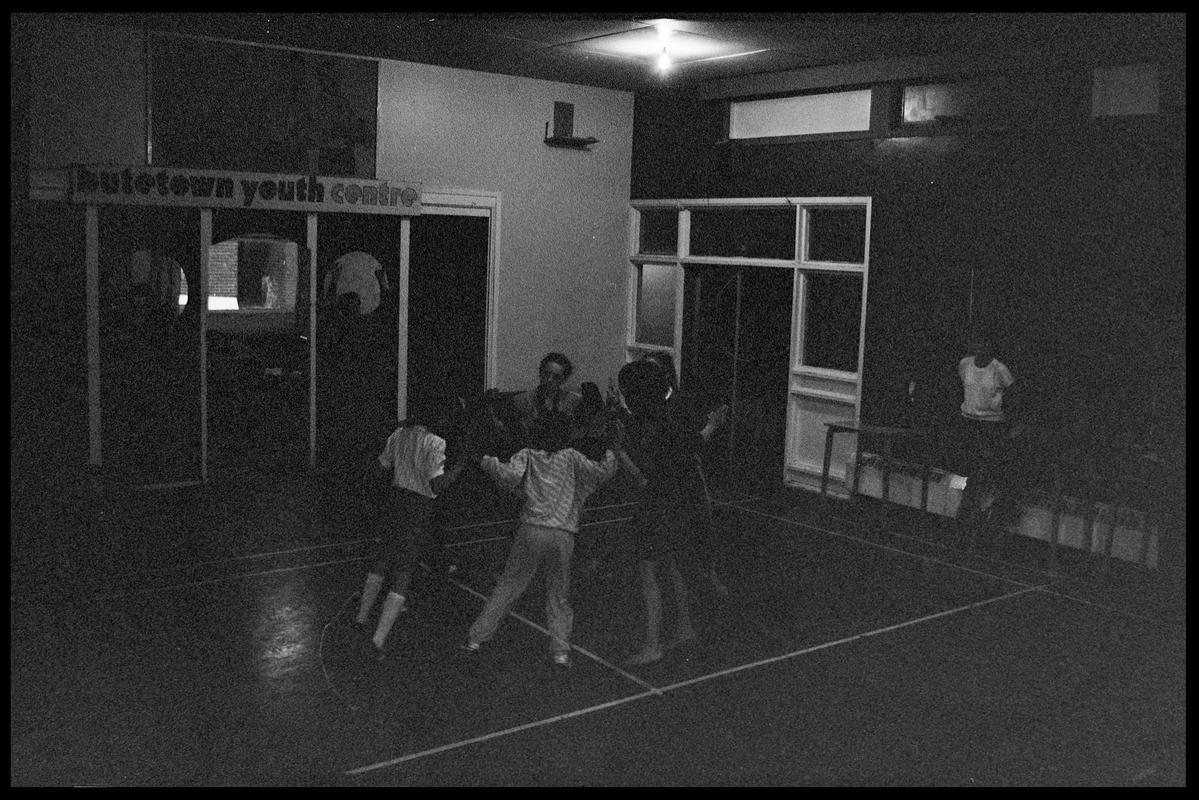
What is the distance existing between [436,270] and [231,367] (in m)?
2.40

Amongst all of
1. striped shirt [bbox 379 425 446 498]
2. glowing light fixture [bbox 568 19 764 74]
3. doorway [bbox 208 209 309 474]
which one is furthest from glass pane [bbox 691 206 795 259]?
striped shirt [bbox 379 425 446 498]

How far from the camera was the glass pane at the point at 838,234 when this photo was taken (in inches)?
454

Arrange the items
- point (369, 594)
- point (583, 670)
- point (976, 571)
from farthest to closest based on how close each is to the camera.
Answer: point (976, 571)
point (369, 594)
point (583, 670)

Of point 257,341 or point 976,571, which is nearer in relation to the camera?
point 976,571

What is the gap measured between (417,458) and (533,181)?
6.96 metres

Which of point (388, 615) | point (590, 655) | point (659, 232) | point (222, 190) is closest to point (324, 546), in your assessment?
point (388, 615)

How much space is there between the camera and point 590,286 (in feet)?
45.5

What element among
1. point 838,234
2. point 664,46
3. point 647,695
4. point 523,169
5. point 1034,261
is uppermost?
point 664,46

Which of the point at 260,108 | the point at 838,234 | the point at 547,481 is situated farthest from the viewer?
the point at 838,234

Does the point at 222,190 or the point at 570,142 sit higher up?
the point at 570,142

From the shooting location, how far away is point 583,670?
22.2 ft

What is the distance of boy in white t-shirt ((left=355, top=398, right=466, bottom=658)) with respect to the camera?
265 inches

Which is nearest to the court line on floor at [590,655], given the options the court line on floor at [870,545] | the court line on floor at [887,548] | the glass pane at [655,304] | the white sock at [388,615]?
the white sock at [388,615]

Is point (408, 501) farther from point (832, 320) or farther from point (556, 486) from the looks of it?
point (832, 320)
